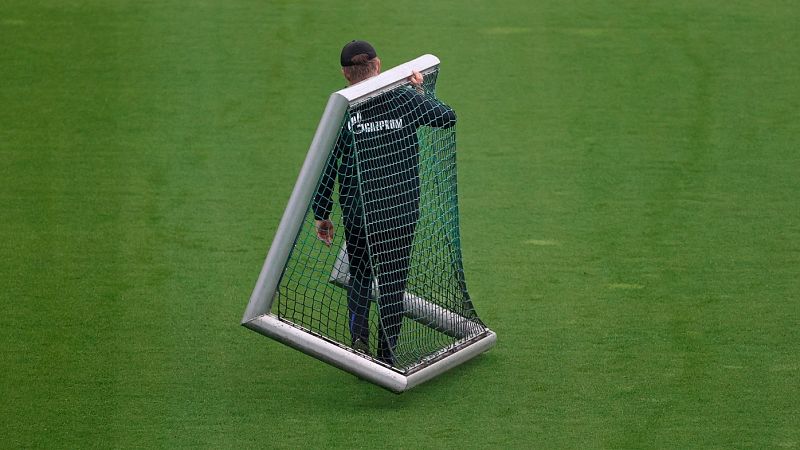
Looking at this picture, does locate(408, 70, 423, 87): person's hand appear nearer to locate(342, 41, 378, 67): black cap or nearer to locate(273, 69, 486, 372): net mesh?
locate(273, 69, 486, 372): net mesh

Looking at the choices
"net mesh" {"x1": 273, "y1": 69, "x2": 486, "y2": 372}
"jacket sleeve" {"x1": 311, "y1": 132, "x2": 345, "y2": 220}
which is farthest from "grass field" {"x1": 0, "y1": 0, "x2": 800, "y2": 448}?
"jacket sleeve" {"x1": 311, "y1": 132, "x2": 345, "y2": 220}

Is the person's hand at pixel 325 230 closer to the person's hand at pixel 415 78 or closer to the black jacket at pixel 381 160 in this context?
the black jacket at pixel 381 160

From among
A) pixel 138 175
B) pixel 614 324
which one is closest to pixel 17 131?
pixel 138 175

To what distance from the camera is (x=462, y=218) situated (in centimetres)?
690

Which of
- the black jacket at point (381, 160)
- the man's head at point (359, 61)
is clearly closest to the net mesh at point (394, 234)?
the black jacket at point (381, 160)

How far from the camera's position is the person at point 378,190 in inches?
209

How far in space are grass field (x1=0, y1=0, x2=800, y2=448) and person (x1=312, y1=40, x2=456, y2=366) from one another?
0.37 metres

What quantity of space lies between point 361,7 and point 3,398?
14.8 ft

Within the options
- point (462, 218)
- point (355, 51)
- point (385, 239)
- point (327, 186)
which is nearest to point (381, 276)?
→ point (385, 239)

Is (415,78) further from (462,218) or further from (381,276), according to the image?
(462,218)

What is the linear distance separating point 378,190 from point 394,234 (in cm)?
21

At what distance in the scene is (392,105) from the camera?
5418mm

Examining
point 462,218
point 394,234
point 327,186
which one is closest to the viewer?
point 327,186

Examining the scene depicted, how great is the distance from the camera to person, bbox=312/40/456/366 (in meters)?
5.30
